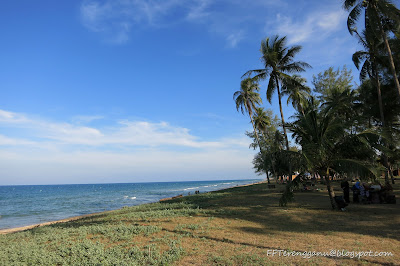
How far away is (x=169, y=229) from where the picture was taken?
363 inches

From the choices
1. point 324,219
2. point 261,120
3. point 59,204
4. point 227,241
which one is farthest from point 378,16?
point 59,204

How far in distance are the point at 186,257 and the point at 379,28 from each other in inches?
684

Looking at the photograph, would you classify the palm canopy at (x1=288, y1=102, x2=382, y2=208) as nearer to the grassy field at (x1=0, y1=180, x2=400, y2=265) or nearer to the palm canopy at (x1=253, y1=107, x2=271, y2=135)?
the grassy field at (x1=0, y1=180, x2=400, y2=265)

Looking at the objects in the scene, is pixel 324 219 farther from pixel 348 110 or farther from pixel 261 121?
pixel 261 121

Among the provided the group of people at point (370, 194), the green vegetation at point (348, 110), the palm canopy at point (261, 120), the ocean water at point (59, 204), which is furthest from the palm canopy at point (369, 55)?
the ocean water at point (59, 204)

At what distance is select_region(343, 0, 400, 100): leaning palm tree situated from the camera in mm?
13328

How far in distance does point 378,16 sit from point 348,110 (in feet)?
52.9

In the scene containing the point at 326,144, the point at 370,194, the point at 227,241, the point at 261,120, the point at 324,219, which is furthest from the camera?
the point at 261,120

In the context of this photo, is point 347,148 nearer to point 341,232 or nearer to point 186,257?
point 341,232

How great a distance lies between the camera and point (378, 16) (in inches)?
556

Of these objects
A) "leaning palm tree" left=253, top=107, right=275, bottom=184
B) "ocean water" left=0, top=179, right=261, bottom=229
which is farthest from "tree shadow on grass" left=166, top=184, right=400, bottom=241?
"leaning palm tree" left=253, top=107, right=275, bottom=184

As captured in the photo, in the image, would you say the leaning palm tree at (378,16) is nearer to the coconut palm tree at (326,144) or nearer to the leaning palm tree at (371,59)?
the leaning palm tree at (371,59)

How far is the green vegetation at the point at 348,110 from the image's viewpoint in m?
11.1

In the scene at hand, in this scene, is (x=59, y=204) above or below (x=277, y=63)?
below
